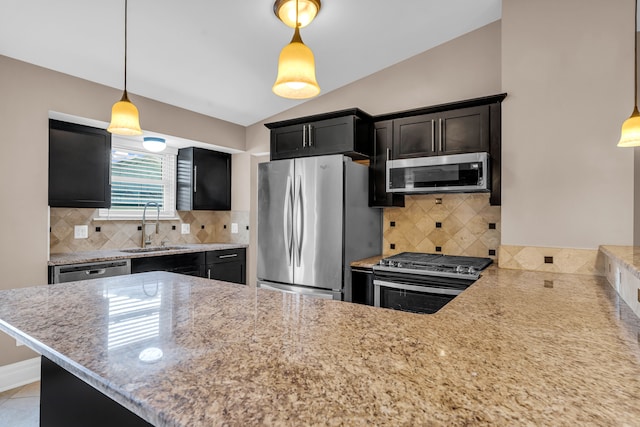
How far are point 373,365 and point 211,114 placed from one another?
155 inches

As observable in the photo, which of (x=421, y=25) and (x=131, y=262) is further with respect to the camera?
(x=131, y=262)

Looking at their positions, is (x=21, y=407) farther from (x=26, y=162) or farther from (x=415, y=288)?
(x=415, y=288)

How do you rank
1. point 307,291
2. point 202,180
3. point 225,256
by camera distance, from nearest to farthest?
point 307,291, point 225,256, point 202,180

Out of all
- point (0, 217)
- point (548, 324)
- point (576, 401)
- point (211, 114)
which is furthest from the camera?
point (211, 114)

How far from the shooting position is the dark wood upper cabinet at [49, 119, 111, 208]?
2.98 metres

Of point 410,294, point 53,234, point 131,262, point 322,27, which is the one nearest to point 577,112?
point 410,294

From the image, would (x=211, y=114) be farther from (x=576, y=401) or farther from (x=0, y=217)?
(x=576, y=401)

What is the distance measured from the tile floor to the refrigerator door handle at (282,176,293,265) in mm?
2084

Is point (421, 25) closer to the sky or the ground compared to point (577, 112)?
closer to the sky

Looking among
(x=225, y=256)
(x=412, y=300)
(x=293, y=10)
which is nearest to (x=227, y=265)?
(x=225, y=256)

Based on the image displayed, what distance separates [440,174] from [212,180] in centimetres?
296

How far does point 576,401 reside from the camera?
64 cm

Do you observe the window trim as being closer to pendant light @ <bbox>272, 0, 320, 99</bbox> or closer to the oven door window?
pendant light @ <bbox>272, 0, 320, 99</bbox>

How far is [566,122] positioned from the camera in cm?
234
